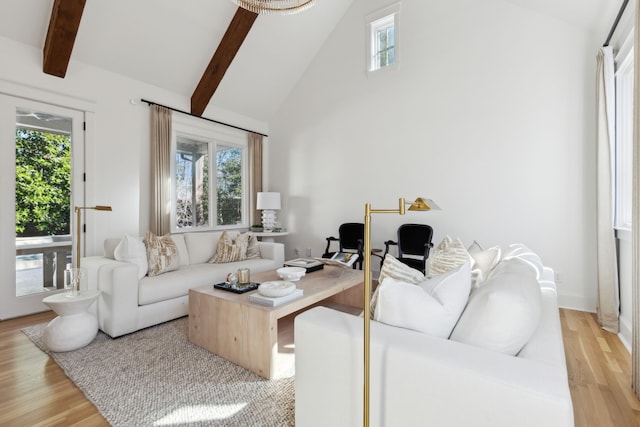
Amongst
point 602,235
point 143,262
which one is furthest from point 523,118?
point 143,262

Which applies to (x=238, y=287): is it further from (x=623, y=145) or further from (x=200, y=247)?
(x=623, y=145)

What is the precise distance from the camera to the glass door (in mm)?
3141

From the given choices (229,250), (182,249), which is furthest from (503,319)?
(182,249)

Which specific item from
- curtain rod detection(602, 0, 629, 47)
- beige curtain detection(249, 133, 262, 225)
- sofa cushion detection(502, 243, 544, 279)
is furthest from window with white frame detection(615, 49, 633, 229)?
beige curtain detection(249, 133, 262, 225)

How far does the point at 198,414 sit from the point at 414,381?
127 centimetres

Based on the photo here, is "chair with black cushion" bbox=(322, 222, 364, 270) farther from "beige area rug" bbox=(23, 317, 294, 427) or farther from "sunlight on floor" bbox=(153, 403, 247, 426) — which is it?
"sunlight on floor" bbox=(153, 403, 247, 426)

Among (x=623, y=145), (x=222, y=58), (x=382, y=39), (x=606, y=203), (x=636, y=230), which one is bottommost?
(x=636, y=230)

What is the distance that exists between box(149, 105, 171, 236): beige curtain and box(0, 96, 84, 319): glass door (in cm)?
79

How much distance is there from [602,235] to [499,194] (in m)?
1.04

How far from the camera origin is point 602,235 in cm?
291

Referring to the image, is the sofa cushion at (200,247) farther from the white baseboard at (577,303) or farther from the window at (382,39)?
the white baseboard at (577,303)

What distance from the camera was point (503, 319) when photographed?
1.03 meters

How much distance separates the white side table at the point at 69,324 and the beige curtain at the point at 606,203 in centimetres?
438

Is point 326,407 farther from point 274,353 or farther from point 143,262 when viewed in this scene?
point 143,262
